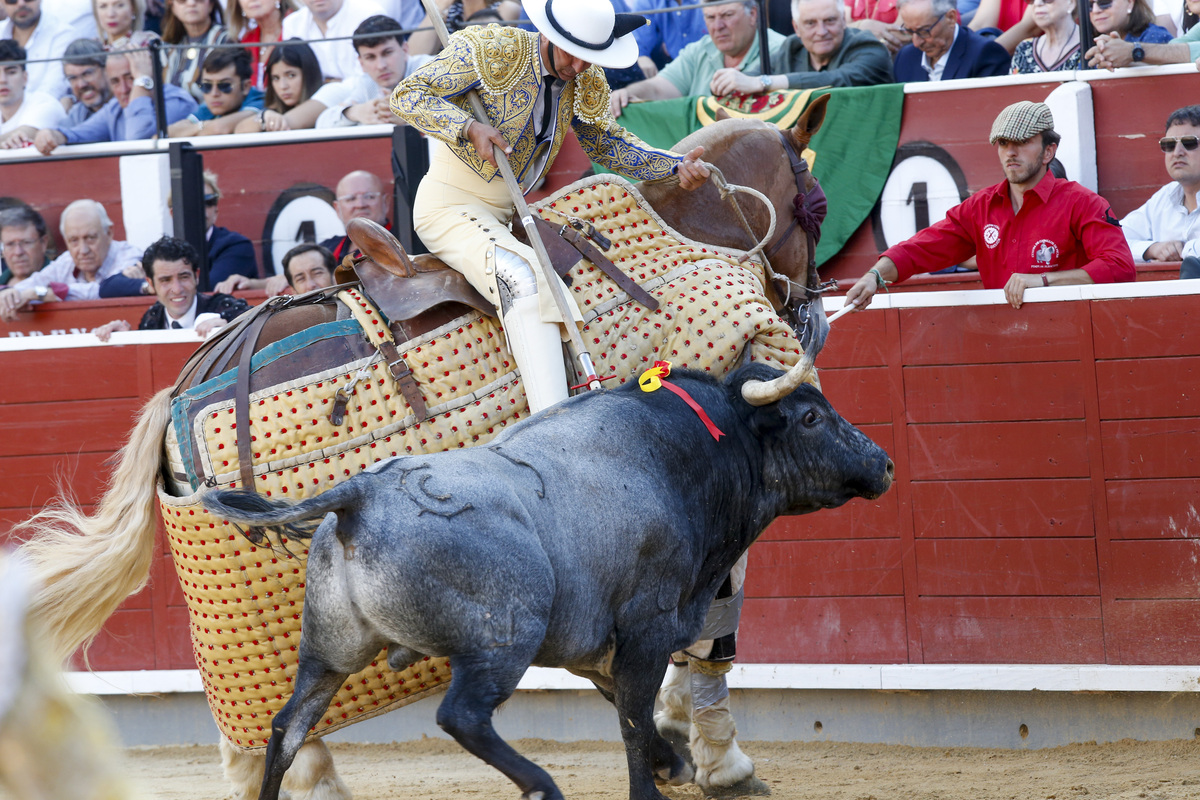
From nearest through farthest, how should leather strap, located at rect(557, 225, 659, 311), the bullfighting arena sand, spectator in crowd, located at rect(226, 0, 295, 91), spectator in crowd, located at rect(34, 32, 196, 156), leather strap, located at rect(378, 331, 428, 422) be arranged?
leather strap, located at rect(378, 331, 428, 422)
leather strap, located at rect(557, 225, 659, 311)
the bullfighting arena sand
spectator in crowd, located at rect(34, 32, 196, 156)
spectator in crowd, located at rect(226, 0, 295, 91)

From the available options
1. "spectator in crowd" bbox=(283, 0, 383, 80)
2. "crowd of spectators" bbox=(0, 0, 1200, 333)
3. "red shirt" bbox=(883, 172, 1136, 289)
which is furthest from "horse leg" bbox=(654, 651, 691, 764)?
"spectator in crowd" bbox=(283, 0, 383, 80)

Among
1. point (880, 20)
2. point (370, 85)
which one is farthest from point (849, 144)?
point (370, 85)

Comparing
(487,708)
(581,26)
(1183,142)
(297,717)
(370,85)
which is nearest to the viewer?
(487,708)

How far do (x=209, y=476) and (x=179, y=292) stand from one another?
8.21ft

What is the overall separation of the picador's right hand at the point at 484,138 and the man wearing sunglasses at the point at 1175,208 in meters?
2.74

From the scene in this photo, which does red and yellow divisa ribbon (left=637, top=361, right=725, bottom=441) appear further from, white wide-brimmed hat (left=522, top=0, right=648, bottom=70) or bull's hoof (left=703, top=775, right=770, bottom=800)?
bull's hoof (left=703, top=775, right=770, bottom=800)

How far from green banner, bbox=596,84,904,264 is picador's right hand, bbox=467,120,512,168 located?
7.80ft

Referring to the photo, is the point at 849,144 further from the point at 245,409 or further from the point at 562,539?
the point at 562,539

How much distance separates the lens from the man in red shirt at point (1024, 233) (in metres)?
4.79

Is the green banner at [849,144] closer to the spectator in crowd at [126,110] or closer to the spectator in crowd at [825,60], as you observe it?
→ the spectator in crowd at [825,60]

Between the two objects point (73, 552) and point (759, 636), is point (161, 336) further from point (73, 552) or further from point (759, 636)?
point (759, 636)

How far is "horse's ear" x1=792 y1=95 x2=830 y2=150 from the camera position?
455cm

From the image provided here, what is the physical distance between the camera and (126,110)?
754 cm

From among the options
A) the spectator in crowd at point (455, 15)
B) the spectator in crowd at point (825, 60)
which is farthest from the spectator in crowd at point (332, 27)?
the spectator in crowd at point (825, 60)
